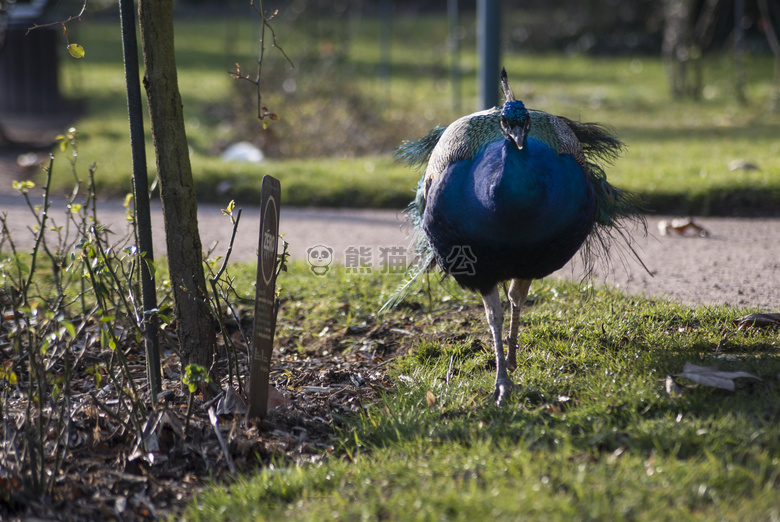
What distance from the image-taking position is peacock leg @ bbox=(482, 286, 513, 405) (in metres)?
3.00

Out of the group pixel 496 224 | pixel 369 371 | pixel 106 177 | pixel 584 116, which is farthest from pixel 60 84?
pixel 496 224

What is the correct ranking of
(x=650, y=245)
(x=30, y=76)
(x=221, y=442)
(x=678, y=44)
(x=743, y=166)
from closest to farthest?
1. (x=221, y=442)
2. (x=650, y=245)
3. (x=743, y=166)
4. (x=678, y=44)
5. (x=30, y=76)

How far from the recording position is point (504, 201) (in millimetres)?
2758

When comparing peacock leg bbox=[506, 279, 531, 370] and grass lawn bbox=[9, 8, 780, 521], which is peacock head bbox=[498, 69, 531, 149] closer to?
peacock leg bbox=[506, 279, 531, 370]

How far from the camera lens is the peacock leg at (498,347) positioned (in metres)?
3.00

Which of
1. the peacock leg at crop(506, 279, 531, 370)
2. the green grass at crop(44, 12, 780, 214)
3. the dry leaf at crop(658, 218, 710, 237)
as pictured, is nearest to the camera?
the peacock leg at crop(506, 279, 531, 370)

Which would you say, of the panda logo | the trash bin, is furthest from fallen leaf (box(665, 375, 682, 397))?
the trash bin

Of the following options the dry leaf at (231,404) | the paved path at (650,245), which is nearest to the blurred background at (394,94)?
the paved path at (650,245)

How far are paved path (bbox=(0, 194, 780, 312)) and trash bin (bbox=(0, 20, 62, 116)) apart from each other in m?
4.68

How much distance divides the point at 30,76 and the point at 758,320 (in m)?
10.2

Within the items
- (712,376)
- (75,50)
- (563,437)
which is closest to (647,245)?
(712,376)

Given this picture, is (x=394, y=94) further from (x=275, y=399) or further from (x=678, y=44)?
(x=275, y=399)

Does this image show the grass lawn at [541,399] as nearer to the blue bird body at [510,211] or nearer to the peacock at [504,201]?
the peacock at [504,201]

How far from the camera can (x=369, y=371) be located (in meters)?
3.54
